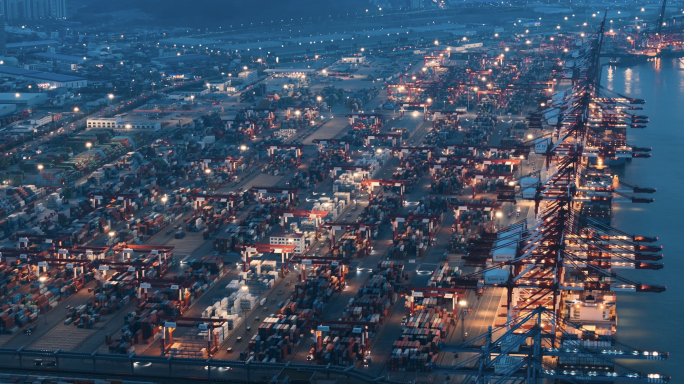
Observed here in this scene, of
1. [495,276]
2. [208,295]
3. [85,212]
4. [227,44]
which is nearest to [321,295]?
[208,295]

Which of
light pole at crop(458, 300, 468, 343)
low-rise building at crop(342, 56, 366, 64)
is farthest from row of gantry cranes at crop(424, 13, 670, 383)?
low-rise building at crop(342, 56, 366, 64)

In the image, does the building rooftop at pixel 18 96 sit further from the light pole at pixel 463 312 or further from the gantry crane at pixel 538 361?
the gantry crane at pixel 538 361

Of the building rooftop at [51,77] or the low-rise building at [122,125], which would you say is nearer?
the low-rise building at [122,125]

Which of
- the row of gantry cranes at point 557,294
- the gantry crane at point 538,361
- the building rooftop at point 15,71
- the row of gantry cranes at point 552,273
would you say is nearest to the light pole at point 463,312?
the row of gantry cranes at point 552,273

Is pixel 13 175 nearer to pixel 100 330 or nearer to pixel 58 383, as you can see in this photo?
pixel 100 330

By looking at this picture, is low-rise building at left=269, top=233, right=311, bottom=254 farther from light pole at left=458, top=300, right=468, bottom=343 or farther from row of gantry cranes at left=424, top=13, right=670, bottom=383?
light pole at left=458, top=300, right=468, bottom=343

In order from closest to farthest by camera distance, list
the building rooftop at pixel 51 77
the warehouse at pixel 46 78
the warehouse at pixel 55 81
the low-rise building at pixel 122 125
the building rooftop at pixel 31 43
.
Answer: the low-rise building at pixel 122 125, the warehouse at pixel 55 81, the warehouse at pixel 46 78, the building rooftop at pixel 51 77, the building rooftop at pixel 31 43

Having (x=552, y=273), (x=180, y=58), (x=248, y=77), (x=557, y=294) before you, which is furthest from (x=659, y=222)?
(x=180, y=58)

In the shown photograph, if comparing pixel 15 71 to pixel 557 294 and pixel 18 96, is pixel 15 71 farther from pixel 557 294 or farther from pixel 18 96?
pixel 557 294
